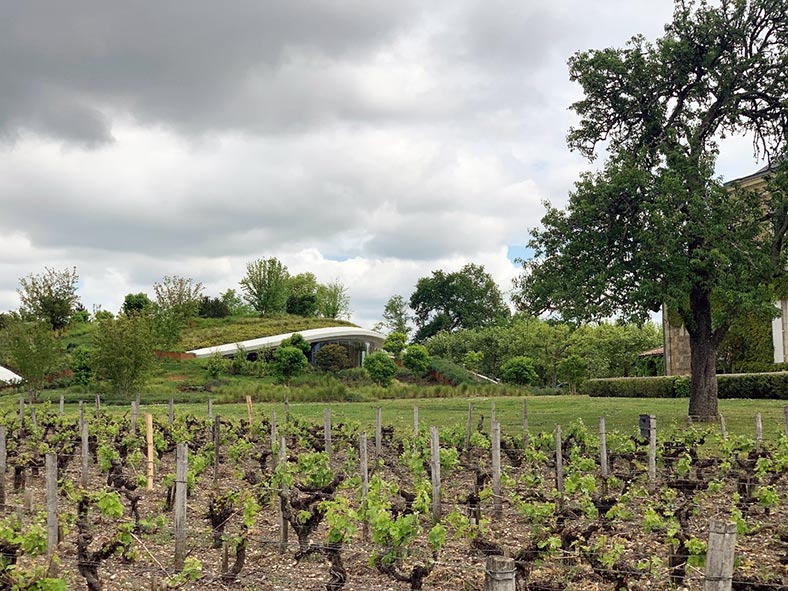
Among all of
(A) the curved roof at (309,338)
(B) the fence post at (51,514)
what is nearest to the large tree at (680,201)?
(B) the fence post at (51,514)

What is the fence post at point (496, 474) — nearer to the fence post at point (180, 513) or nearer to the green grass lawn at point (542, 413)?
the fence post at point (180, 513)

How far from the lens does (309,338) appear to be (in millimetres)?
53719

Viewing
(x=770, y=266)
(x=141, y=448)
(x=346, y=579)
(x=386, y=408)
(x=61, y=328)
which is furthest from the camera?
(x=61, y=328)

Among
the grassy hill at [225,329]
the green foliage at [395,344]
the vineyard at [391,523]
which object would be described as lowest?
the vineyard at [391,523]

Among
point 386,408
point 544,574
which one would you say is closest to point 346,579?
point 544,574

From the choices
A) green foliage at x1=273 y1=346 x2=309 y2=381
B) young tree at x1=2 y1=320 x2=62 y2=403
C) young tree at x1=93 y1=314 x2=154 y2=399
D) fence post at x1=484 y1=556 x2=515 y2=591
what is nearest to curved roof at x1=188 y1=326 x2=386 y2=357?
green foliage at x1=273 y1=346 x2=309 y2=381

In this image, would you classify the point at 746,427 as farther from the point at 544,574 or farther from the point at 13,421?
the point at 13,421

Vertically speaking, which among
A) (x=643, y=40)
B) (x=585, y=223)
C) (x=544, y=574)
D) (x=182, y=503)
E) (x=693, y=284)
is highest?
(x=643, y=40)

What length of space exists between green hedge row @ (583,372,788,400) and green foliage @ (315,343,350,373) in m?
15.7

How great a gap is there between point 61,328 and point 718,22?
45271 mm

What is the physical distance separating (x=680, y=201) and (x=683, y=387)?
15569 millimetres

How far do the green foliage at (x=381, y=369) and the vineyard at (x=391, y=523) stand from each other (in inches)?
1143

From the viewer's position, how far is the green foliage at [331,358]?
48.0 meters

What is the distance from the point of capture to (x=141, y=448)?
14.0 meters
